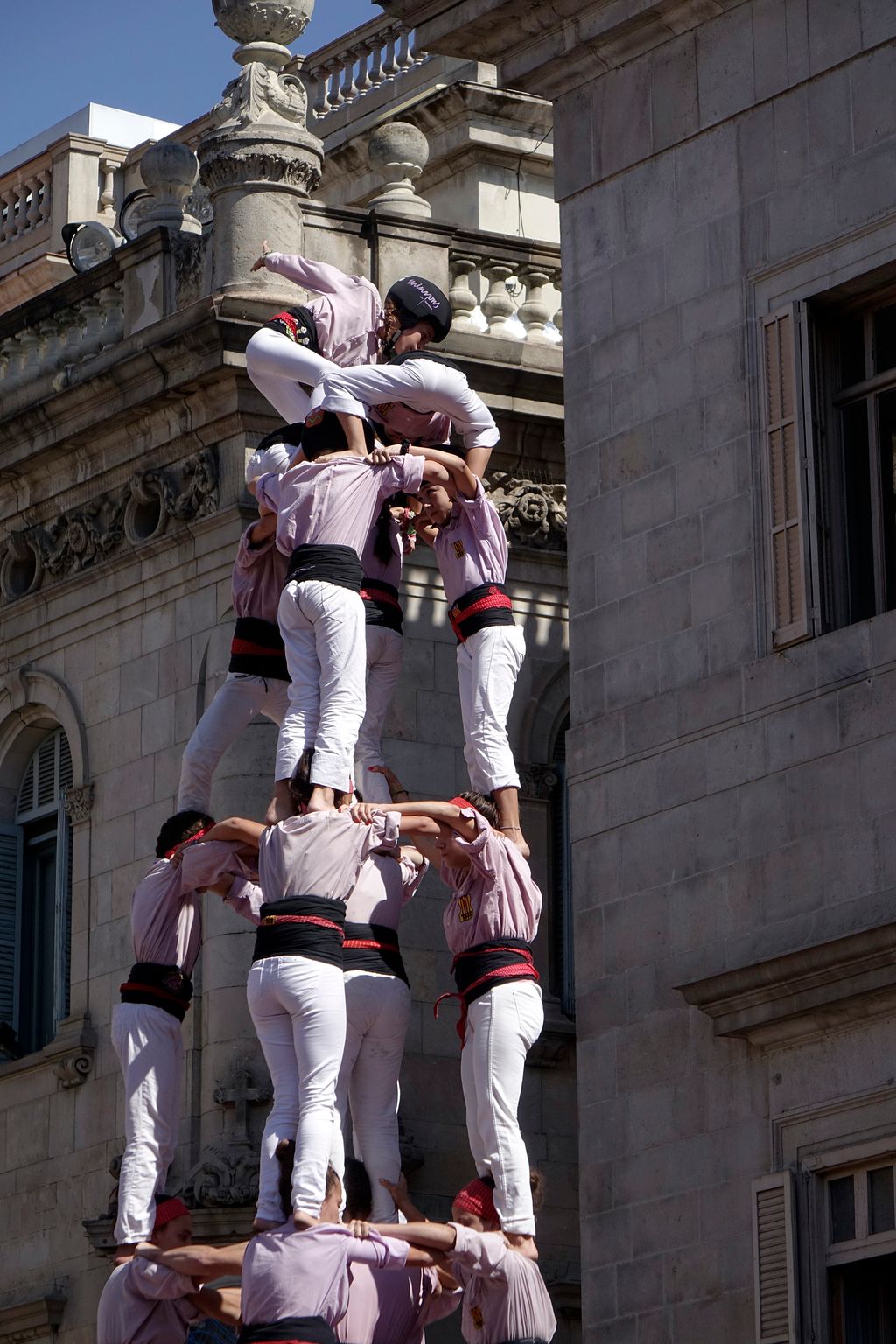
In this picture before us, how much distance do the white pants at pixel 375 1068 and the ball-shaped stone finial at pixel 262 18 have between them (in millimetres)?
11335

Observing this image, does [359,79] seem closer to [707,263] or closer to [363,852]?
[707,263]

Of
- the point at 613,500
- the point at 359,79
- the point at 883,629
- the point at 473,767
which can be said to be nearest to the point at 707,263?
the point at 613,500

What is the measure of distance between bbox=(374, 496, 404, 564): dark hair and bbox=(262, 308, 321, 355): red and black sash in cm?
135

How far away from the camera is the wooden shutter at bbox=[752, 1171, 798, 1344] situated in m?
21.0

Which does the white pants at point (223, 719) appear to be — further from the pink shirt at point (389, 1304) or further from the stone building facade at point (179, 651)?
the stone building facade at point (179, 651)


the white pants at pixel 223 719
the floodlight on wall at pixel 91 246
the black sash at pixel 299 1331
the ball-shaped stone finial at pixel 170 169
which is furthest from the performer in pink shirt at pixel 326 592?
the floodlight on wall at pixel 91 246

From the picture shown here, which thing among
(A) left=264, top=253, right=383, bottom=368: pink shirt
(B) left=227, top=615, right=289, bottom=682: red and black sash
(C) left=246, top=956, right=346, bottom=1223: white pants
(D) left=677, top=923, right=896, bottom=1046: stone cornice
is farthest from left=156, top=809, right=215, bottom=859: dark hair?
(D) left=677, top=923, right=896, bottom=1046: stone cornice

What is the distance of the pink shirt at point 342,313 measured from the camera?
20906mm

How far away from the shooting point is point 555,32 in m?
24.5

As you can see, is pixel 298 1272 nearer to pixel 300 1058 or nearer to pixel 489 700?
pixel 300 1058

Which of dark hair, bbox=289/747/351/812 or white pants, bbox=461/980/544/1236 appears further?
dark hair, bbox=289/747/351/812

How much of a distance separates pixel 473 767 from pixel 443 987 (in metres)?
7.41

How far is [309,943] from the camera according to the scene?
1827cm

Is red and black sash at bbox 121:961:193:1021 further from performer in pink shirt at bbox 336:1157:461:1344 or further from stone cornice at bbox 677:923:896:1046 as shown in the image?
stone cornice at bbox 677:923:896:1046
